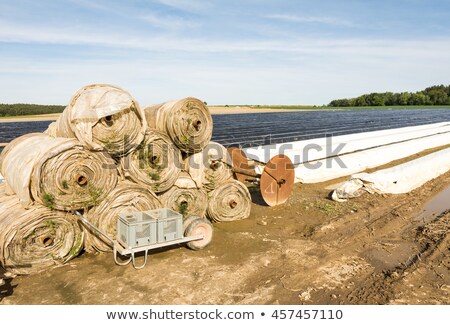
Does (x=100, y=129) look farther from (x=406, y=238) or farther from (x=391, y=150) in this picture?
(x=391, y=150)

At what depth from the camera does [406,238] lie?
Answer: 33.1 feet

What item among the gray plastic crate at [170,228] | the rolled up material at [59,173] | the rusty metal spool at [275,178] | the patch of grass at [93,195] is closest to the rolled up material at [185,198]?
the gray plastic crate at [170,228]

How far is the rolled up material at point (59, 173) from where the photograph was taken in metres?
7.76

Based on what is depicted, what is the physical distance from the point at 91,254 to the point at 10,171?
292 centimetres

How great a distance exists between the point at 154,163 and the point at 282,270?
4.63 metres

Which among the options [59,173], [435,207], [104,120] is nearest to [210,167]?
[104,120]

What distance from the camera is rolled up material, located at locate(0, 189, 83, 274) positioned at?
759cm

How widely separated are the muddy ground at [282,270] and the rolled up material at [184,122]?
3.03m

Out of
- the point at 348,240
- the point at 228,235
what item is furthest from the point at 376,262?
the point at 228,235

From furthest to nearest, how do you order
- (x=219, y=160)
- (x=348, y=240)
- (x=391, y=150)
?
(x=391, y=150) → (x=219, y=160) → (x=348, y=240)

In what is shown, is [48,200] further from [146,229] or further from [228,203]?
[228,203]

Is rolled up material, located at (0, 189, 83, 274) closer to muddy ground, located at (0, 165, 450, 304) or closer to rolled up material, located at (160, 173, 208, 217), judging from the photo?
muddy ground, located at (0, 165, 450, 304)

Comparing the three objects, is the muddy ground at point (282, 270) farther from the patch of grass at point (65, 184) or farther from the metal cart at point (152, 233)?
the patch of grass at point (65, 184)

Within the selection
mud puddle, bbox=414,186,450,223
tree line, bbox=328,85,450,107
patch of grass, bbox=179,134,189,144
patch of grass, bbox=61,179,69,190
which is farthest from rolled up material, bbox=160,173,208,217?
tree line, bbox=328,85,450,107
